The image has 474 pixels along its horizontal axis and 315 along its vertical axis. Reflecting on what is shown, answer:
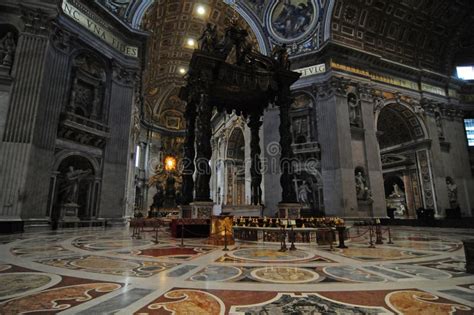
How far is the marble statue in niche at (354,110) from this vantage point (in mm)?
15211

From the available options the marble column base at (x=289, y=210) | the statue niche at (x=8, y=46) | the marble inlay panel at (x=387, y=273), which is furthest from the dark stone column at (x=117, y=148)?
the marble inlay panel at (x=387, y=273)

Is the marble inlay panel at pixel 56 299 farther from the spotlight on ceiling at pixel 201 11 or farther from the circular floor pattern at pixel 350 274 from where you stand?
the spotlight on ceiling at pixel 201 11

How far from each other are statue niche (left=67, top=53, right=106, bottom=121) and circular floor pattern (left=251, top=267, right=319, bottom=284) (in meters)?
12.3

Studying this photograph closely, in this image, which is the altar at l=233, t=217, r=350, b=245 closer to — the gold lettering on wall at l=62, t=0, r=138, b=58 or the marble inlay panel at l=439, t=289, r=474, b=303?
the marble inlay panel at l=439, t=289, r=474, b=303

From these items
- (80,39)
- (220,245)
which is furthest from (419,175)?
(80,39)

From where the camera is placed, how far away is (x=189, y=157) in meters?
10.1

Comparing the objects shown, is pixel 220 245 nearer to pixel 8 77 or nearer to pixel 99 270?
pixel 99 270

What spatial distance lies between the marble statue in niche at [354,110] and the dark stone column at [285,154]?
7.69 metres

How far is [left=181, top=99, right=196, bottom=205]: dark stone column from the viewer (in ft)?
31.4

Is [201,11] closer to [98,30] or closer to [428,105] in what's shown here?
[98,30]

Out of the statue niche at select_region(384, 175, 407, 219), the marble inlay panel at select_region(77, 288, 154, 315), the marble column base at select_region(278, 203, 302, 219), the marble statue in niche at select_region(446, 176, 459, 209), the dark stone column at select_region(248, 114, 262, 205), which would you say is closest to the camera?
the marble inlay panel at select_region(77, 288, 154, 315)

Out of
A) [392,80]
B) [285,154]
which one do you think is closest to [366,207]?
[285,154]

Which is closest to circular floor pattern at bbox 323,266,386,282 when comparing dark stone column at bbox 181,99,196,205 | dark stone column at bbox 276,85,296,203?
dark stone column at bbox 276,85,296,203

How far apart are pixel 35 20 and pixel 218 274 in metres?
12.8
